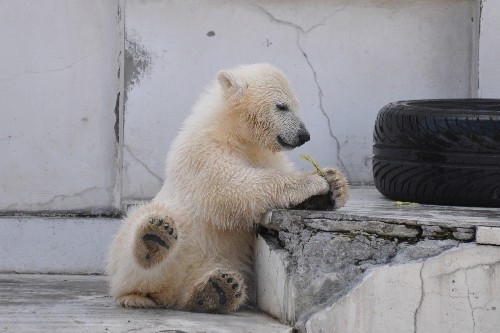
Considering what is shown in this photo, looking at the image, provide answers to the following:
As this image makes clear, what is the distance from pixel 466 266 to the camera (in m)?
4.14

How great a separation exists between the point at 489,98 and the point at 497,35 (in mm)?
408

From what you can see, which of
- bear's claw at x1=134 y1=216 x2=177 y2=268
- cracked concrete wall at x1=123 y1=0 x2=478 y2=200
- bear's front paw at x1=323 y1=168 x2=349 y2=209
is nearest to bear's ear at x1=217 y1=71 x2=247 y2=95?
bear's front paw at x1=323 y1=168 x2=349 y2=209

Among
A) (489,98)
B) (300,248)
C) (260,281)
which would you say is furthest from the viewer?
(489,98)

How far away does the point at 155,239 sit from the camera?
439 cm

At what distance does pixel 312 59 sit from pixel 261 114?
1.34 meters

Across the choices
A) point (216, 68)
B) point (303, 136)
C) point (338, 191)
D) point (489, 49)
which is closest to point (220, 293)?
point (338, 191)

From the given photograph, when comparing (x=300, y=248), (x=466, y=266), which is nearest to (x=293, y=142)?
(x=300, y=248)

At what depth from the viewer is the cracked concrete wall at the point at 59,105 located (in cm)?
604

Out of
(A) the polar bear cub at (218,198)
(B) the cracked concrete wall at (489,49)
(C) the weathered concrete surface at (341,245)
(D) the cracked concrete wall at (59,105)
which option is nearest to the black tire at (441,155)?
(C) the weathered concrete surface at (341,245)

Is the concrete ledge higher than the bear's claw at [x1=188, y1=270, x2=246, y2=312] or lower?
Result: higher

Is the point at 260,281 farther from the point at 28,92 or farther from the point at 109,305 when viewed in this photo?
the point at 28,92

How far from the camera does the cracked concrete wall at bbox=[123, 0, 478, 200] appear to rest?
590cm

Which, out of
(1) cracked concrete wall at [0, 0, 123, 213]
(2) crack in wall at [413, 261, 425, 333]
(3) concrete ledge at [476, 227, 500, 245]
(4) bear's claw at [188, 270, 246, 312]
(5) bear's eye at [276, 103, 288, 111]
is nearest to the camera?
(3) concrete ledge at [476, 227, 500, 245]

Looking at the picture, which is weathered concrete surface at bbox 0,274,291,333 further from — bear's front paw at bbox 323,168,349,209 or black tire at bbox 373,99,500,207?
black tire at bbox 373,99,500,207
